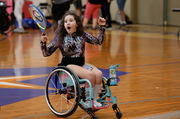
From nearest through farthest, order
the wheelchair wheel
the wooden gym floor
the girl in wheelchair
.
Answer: the wheelchair wheel < the girl in wheelchair < the wooden gym floor

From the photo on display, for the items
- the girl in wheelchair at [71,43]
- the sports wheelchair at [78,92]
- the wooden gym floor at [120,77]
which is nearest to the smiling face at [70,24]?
the girl in wheelchair at [71,43]

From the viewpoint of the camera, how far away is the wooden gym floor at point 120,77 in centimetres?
449

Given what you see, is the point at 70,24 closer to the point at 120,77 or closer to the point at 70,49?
the point at 70,49

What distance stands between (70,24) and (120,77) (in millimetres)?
2323

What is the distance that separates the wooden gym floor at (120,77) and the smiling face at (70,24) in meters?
0.91

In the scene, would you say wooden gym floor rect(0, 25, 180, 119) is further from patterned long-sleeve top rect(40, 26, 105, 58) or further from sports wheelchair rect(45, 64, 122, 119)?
patterned long-sleeve top rect(40, 26, 105, 58)

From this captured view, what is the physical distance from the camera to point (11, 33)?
46.5ft

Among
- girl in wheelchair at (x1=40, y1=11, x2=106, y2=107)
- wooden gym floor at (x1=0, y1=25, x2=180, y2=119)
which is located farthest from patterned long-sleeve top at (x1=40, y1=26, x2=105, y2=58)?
wooden gym floor at (x1=0, y1=25, x2=180, y2=119)

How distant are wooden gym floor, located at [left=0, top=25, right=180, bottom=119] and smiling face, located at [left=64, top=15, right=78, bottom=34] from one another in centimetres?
91

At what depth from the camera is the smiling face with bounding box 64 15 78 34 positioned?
4418mm

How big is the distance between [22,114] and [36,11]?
1133 millimetres

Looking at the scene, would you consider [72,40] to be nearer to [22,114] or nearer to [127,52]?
[22,114]

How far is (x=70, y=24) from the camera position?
14.5ft

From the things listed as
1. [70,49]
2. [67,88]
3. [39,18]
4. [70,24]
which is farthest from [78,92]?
[39,18]
